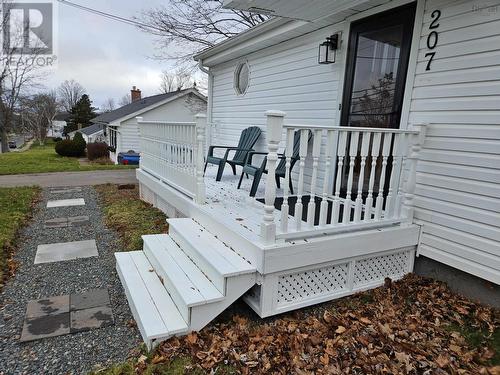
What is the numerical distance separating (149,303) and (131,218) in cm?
280

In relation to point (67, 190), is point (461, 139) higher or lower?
higher

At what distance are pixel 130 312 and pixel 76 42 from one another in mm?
21475

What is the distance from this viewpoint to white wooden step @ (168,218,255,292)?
238 cm

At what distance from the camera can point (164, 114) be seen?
18.4 metres

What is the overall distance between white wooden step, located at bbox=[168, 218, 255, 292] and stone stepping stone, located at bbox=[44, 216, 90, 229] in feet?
7.63

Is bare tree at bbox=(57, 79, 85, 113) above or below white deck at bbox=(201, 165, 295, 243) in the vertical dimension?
above

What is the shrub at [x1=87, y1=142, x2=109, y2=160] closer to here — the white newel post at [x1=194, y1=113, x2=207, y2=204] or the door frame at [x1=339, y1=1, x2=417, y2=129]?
the white newel post at [x1=194, y1=113, x2=207, y2=204]

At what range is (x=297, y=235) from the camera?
254 cm

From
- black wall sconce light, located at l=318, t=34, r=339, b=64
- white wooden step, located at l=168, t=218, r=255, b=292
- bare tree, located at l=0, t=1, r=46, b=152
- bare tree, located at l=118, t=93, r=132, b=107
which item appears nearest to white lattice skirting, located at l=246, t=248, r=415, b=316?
white wooden step, located at l=168, t=218, r=255, b=292

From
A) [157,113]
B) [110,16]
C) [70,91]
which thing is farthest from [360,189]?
[70,91]

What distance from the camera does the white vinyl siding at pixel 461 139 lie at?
2.58 meters

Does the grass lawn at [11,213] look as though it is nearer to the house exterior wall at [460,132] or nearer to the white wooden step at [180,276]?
the white wooden step at [180,276]

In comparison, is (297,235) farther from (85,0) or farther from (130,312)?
(85,0)

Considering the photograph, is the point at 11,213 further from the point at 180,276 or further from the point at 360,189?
the point at 360,189
